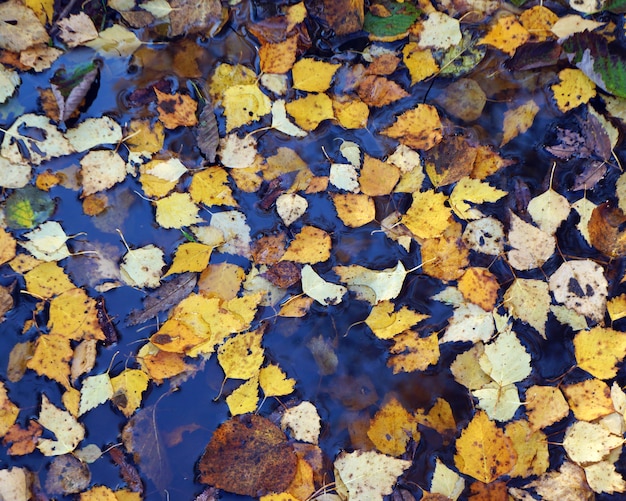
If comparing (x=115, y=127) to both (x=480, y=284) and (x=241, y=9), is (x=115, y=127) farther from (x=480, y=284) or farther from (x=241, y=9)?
(x=480, y=284)

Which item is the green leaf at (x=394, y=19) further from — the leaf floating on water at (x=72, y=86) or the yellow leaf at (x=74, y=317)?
the yellow leaf at (x=74, y=317)

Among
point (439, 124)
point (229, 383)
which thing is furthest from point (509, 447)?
point (439, 124)

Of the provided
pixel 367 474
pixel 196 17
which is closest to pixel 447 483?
pixel 367 474

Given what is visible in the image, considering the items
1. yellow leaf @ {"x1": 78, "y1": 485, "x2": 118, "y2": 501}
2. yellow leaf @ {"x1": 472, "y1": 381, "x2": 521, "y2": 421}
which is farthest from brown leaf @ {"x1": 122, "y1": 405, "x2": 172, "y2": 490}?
yellow leaf @ {"x1": 472, "y1": 381, "x2": 521, "y2": 421}

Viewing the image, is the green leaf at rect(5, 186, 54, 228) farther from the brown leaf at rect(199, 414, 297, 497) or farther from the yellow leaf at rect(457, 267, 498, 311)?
the yellow leaf at rect(457, 267, 498, 311)

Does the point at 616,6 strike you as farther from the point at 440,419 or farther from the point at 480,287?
the point at 440,419

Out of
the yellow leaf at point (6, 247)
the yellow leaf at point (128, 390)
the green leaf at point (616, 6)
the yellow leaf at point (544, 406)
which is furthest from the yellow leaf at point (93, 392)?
the green leaf at point (616, 6)
